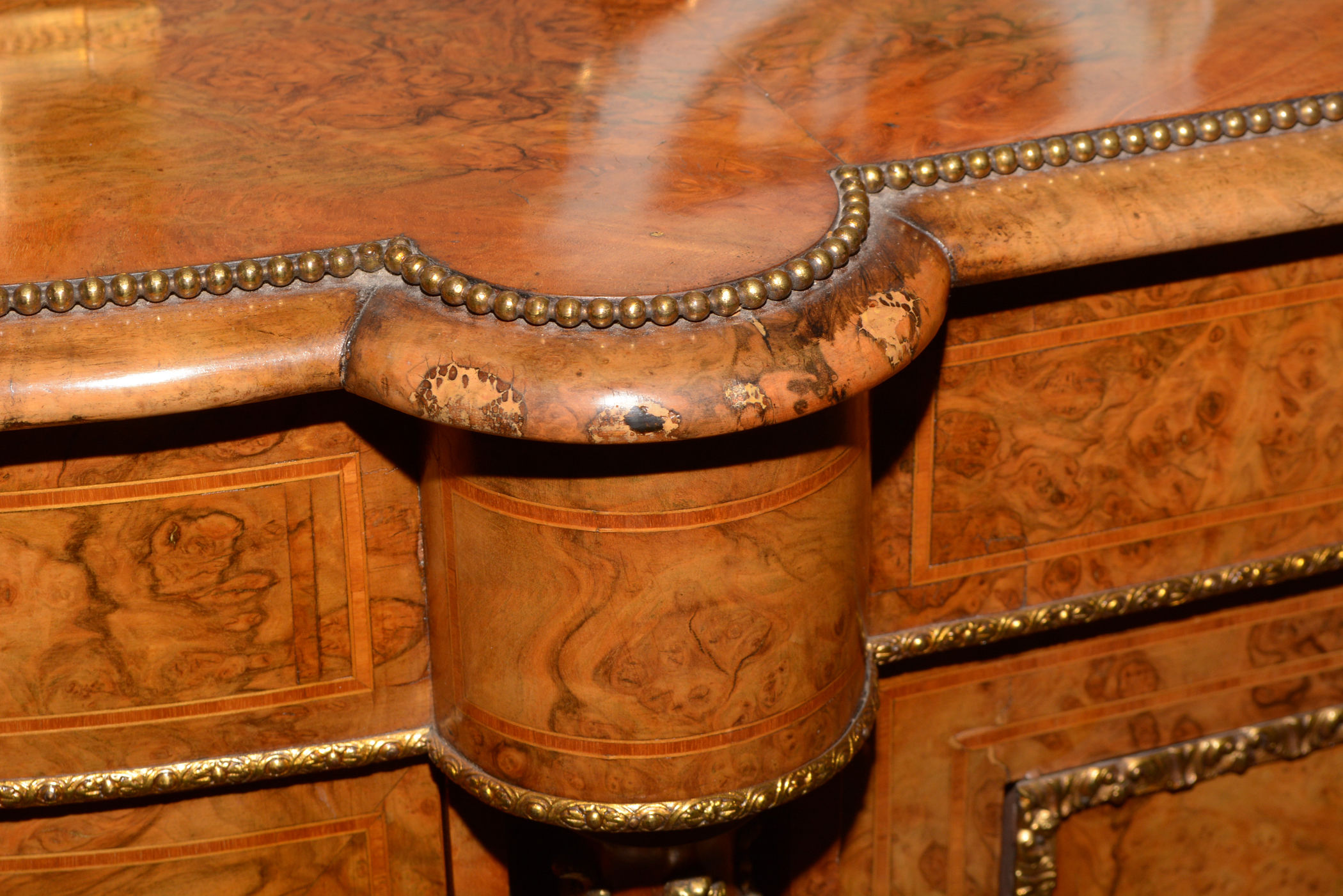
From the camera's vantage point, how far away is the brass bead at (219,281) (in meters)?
0.68

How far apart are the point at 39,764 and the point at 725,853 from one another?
1.13ft

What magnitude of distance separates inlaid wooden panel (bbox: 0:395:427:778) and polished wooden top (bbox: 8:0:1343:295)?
0.09 m

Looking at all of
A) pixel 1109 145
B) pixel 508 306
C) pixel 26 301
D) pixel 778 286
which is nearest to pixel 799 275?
pixel 778 286

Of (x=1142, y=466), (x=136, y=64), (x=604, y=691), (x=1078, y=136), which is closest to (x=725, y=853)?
(x=604, y=691)

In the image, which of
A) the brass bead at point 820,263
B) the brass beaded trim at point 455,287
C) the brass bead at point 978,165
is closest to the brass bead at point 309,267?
the brass beaded trim at point 455,287

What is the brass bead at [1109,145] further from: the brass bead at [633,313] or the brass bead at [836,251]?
the brass bead at [633,313]

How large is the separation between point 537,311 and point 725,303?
0.08m

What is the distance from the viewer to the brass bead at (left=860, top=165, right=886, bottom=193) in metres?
0.76

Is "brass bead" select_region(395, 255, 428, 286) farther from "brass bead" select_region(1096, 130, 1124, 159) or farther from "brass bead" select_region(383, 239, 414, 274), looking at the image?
"brass bead" select_region(1096, 130, 1124, 159)

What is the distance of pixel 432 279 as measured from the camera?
0.67 metres

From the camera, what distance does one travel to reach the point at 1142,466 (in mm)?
853

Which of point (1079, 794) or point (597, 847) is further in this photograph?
point (1079, 794)

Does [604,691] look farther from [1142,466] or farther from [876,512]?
[1142,466]

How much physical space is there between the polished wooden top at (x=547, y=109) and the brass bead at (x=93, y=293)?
0.02 metres
